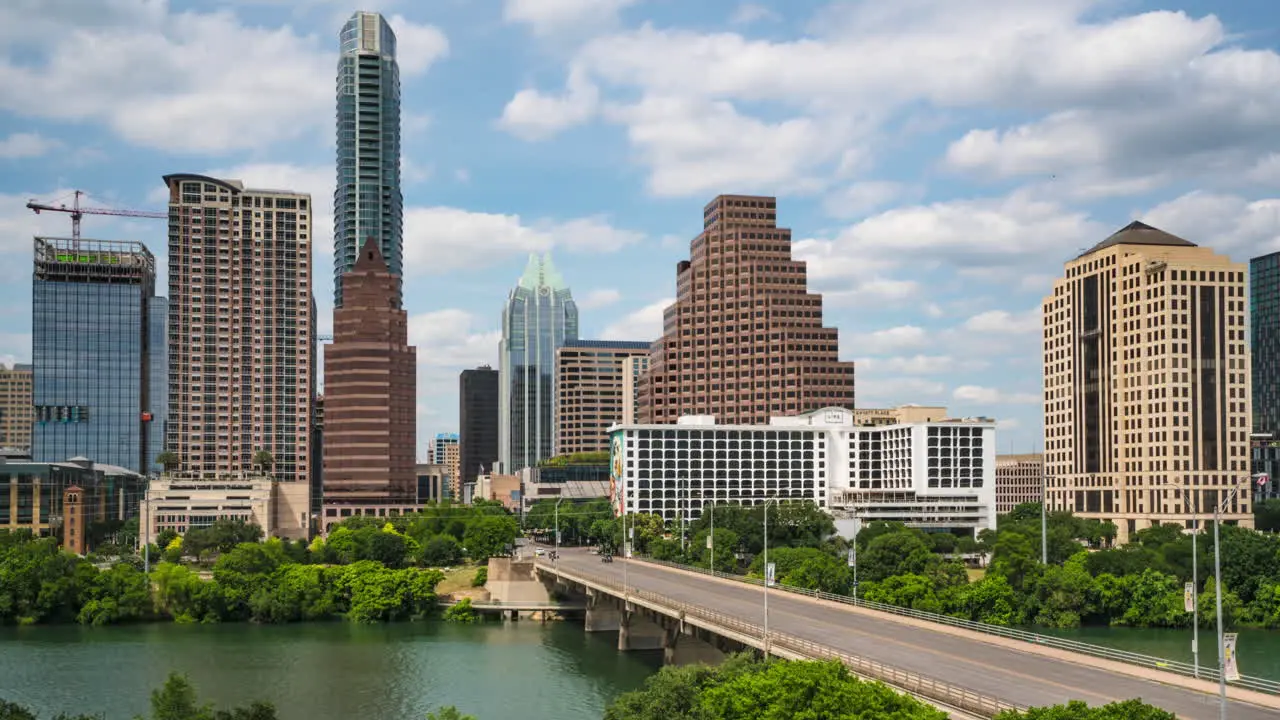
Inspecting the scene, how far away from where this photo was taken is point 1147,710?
45469 mm

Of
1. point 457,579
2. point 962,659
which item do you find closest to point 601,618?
point 457,579

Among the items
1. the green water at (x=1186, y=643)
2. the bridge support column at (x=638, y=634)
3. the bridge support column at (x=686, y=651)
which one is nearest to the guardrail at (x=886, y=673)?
the bridge support column at (x=686, y=651)

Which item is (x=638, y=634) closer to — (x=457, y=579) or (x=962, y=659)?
(x=457, y=579)

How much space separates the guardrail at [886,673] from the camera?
56.8 metres

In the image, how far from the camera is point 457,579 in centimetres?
17600

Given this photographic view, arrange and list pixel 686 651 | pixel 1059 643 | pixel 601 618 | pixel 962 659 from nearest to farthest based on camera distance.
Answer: pixel 962 659
pixel 1059 643
pixel 686 651
pixel 601 618

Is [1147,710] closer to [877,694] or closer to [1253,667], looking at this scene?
[877,694]

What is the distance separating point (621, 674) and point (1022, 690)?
54.6 meters

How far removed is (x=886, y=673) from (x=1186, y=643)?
2896 inches

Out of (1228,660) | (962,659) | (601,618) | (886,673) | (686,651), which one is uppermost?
(1228,660)

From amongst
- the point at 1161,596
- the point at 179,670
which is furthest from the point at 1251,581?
the point at 179,670

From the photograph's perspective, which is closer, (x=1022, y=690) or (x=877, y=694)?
(x=877, y=694)

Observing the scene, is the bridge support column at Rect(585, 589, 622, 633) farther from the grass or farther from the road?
the grass

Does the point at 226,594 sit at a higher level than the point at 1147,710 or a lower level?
lower
